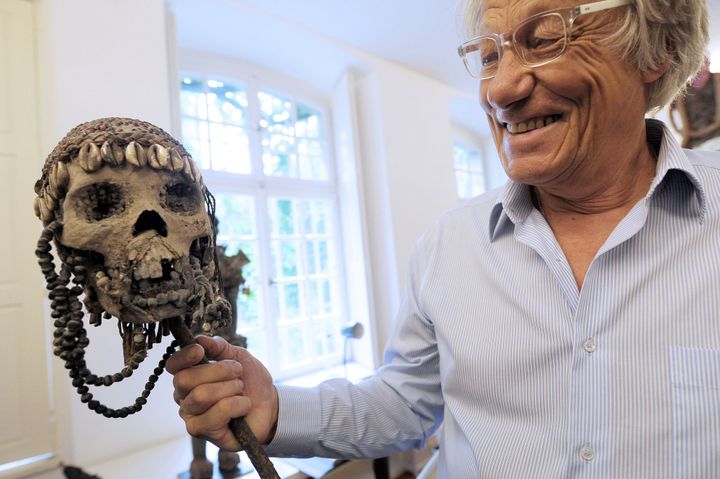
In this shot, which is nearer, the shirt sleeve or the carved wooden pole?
the carved wooden pole

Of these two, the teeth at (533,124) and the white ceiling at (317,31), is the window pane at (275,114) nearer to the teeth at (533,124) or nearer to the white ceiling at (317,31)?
the white ceiling at (317,31)

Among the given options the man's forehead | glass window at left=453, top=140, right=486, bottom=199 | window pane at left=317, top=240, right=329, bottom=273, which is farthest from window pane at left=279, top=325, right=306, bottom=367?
the man's forehead

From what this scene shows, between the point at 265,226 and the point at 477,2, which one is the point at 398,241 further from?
the point at 477,2

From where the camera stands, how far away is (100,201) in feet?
2.06

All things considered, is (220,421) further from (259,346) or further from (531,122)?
(259,346)

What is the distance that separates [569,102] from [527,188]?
222mm

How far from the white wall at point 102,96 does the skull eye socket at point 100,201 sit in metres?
1.68

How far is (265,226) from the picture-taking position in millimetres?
3584

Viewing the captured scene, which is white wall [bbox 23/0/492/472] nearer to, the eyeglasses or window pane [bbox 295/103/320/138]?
window pane [bbox 295/103/320/138]

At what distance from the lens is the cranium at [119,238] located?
23.5 inches

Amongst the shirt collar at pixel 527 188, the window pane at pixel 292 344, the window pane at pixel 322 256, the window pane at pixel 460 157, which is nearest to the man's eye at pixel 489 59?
the shirt collar at pixel 527 188

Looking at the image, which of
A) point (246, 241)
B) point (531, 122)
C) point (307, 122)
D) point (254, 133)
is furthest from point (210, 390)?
point (307, 122)

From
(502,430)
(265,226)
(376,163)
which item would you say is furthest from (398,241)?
(502,430)

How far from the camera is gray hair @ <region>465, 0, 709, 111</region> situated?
2.64 ft
